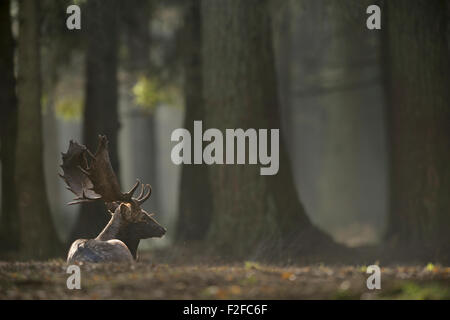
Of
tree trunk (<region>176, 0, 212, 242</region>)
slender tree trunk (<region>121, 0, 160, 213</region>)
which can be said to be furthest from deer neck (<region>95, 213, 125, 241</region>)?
slender tree trunk (<region>121, 0, 160, 213</region>)

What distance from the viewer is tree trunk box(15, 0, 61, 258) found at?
1346 centimetres

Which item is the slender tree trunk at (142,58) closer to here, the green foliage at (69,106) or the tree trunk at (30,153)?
the green foliage at (69,106)

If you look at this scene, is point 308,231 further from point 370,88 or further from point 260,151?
point 370,88

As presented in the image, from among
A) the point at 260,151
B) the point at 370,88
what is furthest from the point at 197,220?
the point at 370,88

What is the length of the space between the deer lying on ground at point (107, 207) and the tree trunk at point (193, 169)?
5.76 meters

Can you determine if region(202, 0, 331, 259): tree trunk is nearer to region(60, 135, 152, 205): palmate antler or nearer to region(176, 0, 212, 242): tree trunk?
region(176, 0, 212, 242): tree trunk

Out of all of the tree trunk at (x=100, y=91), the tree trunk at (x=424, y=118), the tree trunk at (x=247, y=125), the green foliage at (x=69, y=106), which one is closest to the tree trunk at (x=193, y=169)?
the tree trunk at (x=100, y=91)

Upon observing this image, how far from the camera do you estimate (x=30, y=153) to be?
13508 millimetres

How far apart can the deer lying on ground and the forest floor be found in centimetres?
49

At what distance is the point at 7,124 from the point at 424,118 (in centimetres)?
786

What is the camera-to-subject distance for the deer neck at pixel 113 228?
31.6 feet

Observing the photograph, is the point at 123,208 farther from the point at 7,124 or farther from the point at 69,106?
the point at 69,106

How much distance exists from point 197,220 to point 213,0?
501 cm

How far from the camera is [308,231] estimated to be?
13.5 meters
